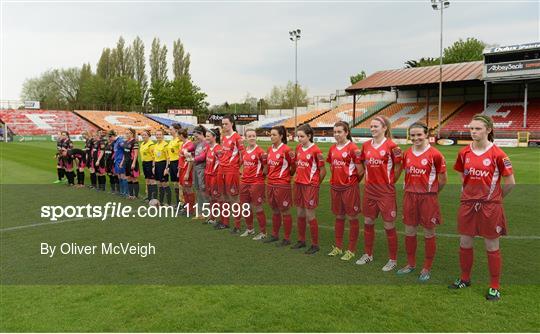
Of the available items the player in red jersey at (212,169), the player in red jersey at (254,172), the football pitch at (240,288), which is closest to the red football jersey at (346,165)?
the football pitch at (240,288)

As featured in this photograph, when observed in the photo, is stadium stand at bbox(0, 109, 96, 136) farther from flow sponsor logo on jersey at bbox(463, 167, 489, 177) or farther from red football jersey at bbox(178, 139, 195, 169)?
flow sponsor logo on jersey at bbox(463, 167, 489, 177)

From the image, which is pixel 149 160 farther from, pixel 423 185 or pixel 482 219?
pixel 482 219

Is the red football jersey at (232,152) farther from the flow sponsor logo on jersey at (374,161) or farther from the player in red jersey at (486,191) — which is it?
the player in red jersey at (486,191)

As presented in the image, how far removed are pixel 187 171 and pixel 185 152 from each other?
402mm

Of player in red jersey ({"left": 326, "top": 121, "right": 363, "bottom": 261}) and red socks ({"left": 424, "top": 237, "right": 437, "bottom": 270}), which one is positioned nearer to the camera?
red socks ({"left": 424, "top": 237, "right": 437, "bottom": 270})

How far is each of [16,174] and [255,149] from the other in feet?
46.6

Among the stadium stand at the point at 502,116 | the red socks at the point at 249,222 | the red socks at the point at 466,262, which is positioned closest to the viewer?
the red socks at the point at 466,262

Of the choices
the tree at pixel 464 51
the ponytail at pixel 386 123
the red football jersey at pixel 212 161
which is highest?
the tree at pixel 464 51

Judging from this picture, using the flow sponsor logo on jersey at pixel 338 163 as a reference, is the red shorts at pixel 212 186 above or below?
below

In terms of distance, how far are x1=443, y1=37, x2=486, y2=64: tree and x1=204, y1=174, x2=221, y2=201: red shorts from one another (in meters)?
63.1

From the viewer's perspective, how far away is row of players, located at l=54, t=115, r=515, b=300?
4.53 m

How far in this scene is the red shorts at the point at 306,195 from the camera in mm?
6113

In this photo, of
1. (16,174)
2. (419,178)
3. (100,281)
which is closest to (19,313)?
(100,281)

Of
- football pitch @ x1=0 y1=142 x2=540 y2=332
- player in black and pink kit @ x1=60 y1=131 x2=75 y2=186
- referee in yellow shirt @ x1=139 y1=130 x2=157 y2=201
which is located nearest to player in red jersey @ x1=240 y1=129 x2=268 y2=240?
football pitch @ x1=0 y1=142 x2=540 y2=332
